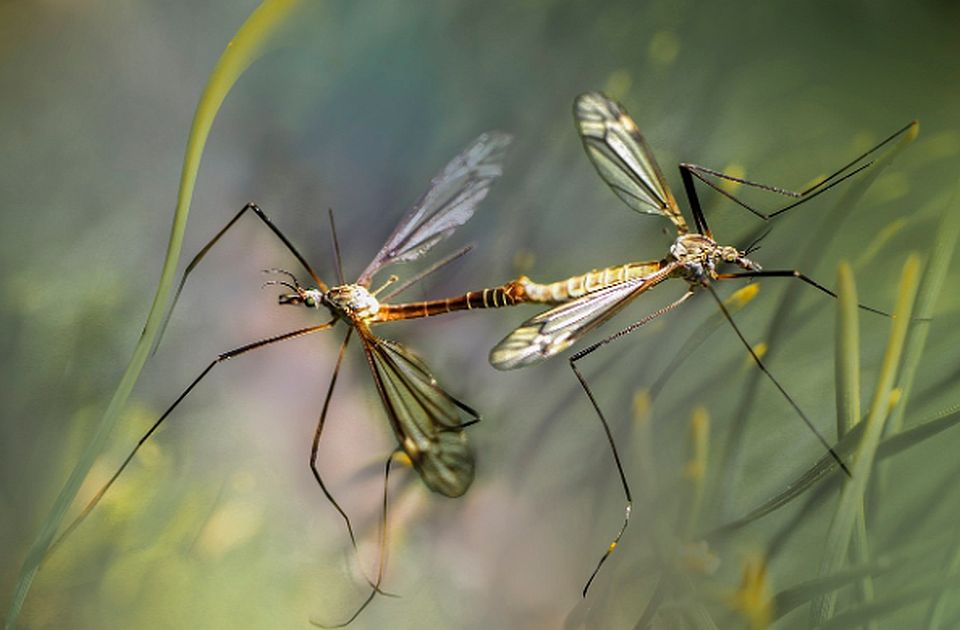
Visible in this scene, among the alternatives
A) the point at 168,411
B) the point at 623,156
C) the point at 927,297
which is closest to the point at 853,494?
the point at 927,297

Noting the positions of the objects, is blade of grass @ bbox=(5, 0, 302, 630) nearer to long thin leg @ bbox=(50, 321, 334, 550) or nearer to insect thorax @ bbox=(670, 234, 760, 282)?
long thin leg @ bbox=(50, 321, 334, 550)

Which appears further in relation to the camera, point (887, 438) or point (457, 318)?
point (457, 318)

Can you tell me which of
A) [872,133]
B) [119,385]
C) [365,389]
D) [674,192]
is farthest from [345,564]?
[872,133]

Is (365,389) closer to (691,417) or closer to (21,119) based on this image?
(691,417)

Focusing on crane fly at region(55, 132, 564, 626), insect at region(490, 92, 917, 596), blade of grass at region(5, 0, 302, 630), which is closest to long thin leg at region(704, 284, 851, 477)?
insect at region(490, 92, 917, 596)

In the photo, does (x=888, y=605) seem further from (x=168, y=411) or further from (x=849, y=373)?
(x=168, y=411)
